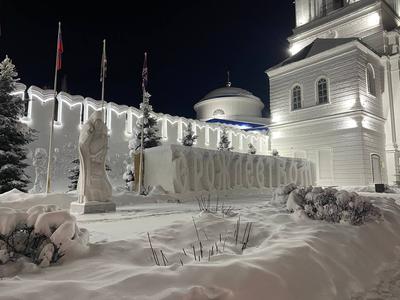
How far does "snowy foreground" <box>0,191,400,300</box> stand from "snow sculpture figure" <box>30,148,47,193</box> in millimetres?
9137

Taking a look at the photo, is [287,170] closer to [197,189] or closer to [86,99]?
[197,189]

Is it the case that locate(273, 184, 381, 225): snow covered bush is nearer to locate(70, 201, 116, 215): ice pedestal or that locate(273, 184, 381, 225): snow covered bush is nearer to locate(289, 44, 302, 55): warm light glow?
locate(70, 201, 116, 215): ice pedestal

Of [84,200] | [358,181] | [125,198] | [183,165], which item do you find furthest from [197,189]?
[358,181]

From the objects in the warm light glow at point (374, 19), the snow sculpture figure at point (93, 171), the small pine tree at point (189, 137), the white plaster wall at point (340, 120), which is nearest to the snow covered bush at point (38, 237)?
the snow sculpture figure at point (93, 171)

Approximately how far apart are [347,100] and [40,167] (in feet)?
65.2

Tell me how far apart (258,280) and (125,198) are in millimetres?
8658

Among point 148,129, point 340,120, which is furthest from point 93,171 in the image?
point 340,120

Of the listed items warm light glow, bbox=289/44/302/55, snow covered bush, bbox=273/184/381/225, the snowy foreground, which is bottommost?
the snowy foreground

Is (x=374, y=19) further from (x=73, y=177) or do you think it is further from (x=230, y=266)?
(x=230, y=266)

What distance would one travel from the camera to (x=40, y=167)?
43.0 feet

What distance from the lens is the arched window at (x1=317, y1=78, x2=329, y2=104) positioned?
886 inches

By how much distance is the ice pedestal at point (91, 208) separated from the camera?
298 inches

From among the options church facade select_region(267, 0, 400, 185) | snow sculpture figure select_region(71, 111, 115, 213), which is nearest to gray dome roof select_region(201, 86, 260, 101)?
church facade select_region(267, 0, 400, 185)

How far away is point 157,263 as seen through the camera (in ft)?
10.1
